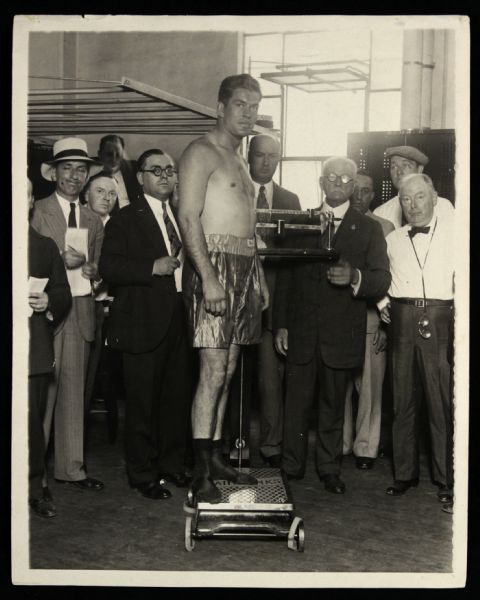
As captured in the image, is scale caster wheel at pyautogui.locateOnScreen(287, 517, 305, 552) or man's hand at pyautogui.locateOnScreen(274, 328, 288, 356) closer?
scale caster wheel at pyautogui.locateOnScreen(287, 517, 305, 552)

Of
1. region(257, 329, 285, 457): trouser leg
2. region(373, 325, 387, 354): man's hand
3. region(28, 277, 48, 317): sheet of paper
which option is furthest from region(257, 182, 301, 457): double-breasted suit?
region(28, 277, 48, 317): sheet of paper

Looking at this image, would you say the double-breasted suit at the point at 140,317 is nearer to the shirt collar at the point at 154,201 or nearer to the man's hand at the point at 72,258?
the shirt collar at the point at 154,201

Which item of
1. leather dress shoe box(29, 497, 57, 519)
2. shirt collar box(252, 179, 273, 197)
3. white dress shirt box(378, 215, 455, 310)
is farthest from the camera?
shirt collar box(252, 179, 273, 197)

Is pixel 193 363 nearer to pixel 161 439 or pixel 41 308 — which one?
pixel 161 439

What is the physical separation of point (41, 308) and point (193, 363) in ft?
4.33

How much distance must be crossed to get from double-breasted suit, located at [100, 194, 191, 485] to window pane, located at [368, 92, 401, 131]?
1407 mm

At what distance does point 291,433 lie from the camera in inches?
190

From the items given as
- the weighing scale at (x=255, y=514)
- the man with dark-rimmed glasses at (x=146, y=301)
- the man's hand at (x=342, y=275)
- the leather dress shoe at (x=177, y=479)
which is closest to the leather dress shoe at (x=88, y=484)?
the man with dark-rimmed glasses at (x=146, y=301)

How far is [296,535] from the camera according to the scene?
13.0 ft

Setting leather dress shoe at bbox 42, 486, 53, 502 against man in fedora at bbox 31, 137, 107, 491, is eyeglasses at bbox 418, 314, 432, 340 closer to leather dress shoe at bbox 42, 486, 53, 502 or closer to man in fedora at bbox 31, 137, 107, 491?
man in fedora at bbox 31, 137, 107, 491

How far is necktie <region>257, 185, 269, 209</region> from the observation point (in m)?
5.01

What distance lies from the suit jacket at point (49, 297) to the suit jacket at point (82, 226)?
0.21 m

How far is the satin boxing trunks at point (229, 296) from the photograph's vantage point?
4074 millimetres

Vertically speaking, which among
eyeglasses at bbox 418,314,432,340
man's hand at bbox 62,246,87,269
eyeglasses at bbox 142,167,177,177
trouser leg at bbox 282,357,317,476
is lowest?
trouser leg at bbox 282,357,317,476
